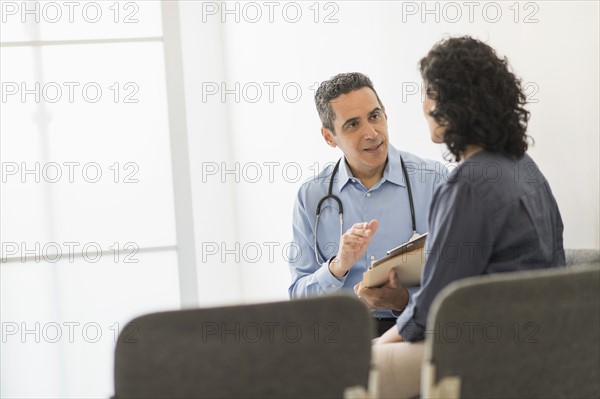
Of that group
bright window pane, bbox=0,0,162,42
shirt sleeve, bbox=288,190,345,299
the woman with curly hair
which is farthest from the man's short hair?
bright window pane, bbox=0,0,162,42

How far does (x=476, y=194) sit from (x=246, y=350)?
2.08 ft

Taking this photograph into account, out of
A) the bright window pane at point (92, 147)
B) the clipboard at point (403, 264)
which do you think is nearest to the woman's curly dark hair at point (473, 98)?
the clipboard at point (403, 264)

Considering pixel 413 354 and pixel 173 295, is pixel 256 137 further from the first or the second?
pixel 413 354

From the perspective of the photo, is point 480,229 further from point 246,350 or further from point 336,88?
point 336,88

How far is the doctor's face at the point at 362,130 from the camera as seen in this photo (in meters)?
2.70

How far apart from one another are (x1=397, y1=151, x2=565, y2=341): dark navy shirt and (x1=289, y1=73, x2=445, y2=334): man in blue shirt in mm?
931

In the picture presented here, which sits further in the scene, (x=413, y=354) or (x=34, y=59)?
(x=34, y=59)

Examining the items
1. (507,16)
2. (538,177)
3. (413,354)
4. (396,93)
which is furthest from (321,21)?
(413,354)

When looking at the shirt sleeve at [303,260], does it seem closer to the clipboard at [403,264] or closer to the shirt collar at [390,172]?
the shirt collar at [390,172]

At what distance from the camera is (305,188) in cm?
281

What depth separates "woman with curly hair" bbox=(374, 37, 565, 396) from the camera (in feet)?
5.42

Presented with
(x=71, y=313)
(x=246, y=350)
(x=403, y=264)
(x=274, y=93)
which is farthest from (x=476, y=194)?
(x=71, y=313)

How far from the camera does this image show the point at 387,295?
232 cm

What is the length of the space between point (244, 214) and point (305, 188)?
0.95 metres
